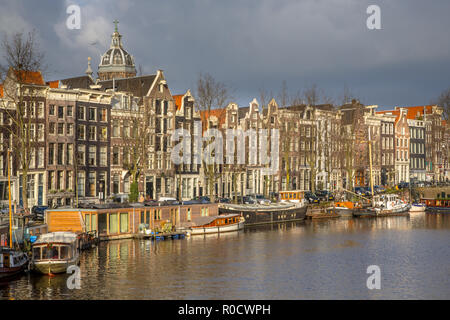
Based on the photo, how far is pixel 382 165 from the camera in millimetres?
129625

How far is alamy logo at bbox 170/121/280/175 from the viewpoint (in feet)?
300

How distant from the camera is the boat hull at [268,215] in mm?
75750

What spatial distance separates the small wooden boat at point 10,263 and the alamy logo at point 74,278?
10.7 feet

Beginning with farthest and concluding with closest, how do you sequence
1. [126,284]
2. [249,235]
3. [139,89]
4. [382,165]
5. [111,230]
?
[382,165]
[139,89]
[249,235]
[111,230]
[126,284]

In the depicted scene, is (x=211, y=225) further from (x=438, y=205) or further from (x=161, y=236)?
(x=438, y=205)

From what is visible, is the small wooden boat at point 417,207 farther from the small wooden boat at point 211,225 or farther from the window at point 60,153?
the window at point 60,153

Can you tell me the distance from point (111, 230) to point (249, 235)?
45.9ft

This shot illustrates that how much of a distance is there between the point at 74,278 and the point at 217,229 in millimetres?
26644

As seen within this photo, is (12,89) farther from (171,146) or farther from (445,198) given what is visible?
(445,198)

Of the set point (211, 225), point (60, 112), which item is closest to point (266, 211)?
point (211, 225)

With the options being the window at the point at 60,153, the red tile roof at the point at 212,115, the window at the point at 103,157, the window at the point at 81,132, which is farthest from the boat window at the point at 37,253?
the red tile roof at the point at 212,115

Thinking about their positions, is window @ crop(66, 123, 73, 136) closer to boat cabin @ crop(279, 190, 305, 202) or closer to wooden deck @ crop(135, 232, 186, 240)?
wooden deck @ crop(135, 232, 186, 240)

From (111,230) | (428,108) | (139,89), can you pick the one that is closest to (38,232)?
(111,230)

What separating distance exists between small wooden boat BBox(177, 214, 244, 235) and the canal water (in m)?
1.42
